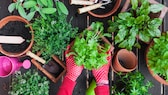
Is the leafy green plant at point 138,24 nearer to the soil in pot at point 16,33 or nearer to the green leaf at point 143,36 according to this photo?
the green leaf at point 143,36

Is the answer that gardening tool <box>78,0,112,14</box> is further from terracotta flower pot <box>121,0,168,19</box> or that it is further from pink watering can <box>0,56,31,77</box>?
pink watering can <box>0,56,31,77</box>

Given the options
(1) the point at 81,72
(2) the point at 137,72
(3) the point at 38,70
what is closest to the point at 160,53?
(2) the point at 137,72

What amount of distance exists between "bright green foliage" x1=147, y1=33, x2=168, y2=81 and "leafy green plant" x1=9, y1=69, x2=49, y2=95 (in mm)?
471

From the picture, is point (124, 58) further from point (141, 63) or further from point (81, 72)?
point (81, 72)

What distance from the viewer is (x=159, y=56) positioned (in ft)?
4.32

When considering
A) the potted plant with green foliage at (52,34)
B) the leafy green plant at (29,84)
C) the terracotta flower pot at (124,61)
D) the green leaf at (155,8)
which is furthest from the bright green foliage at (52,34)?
the green leaf at (155,8)

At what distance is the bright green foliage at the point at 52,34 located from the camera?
4.45 ft

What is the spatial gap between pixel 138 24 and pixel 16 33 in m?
0.57

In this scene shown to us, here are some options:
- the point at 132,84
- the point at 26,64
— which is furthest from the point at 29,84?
the point at 132,84

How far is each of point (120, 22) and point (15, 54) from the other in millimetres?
495

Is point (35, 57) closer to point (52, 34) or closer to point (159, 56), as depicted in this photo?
point (52, 34)

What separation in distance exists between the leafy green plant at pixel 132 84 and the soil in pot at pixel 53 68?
28 cm

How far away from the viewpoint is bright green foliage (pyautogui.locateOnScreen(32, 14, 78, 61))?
4.45 ft

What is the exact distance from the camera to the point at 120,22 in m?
1.36
